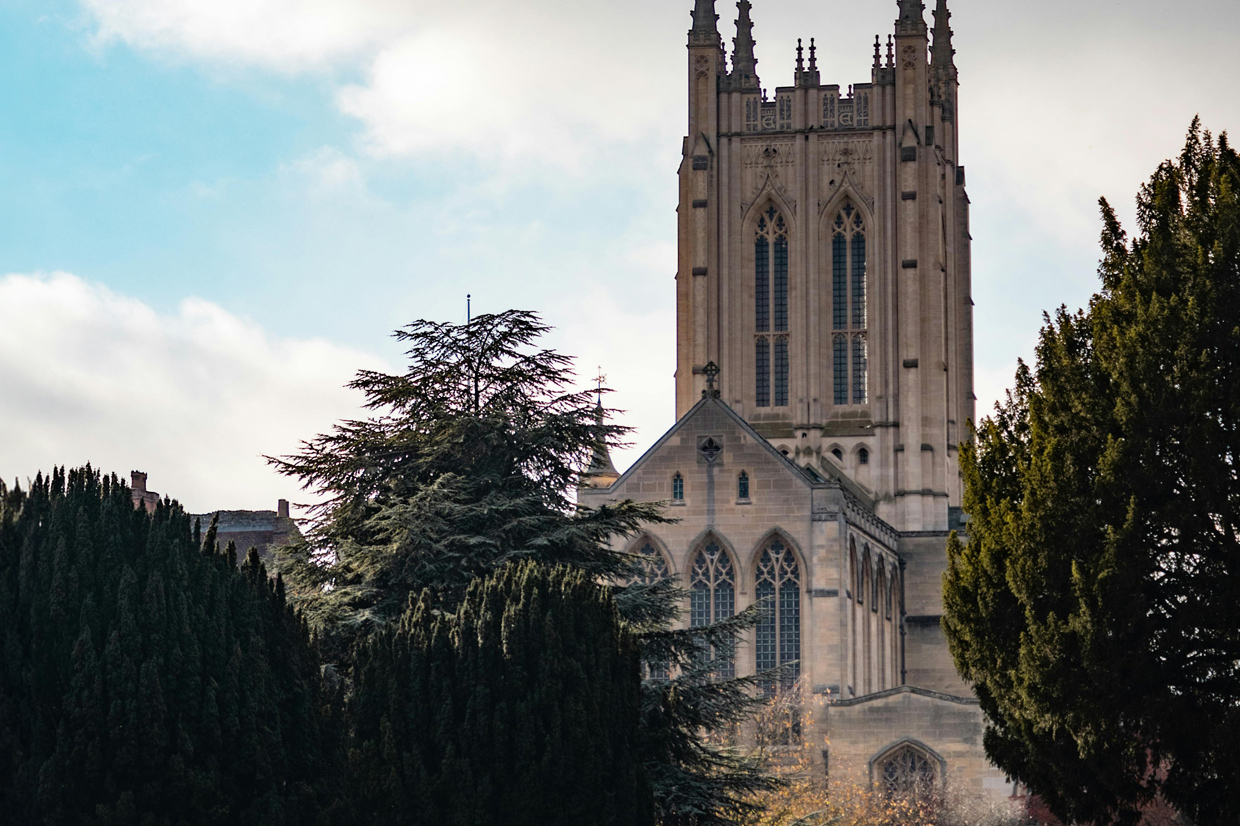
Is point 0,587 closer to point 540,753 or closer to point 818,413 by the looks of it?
point 540,753

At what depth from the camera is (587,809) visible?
25.6 m

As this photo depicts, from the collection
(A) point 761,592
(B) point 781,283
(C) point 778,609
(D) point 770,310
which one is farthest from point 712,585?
(B) point 781,283

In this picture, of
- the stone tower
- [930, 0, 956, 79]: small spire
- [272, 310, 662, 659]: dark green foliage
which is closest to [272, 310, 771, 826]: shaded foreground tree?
[272, 310, 662, 659]: dark green foliage

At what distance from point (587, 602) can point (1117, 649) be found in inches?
276

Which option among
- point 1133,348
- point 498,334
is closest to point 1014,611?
point 1133,348

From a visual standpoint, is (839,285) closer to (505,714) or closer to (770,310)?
(770,310)

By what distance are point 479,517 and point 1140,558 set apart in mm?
10471

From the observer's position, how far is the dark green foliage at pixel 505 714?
83.2ft

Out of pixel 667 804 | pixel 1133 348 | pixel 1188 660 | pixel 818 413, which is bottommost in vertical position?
pixel 667 804

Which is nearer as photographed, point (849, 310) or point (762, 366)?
point (762, 366)

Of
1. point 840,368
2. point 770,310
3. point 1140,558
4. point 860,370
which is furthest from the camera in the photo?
point 770,310

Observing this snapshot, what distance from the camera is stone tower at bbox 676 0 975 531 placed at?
234ft

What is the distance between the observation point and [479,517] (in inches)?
1210

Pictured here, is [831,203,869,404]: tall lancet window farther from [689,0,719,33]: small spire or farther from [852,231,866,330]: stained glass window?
[689,0,719,33]: small spire
